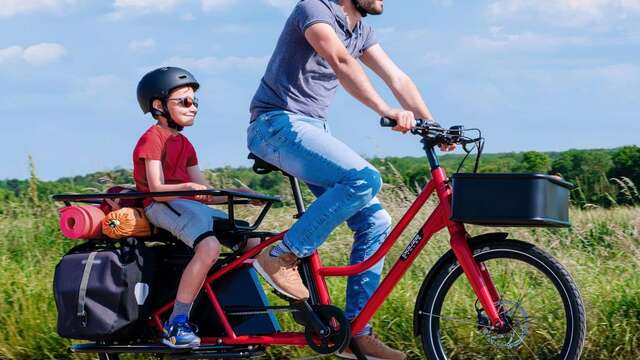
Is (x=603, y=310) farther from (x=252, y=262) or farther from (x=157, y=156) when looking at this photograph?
(x=157, y=156)

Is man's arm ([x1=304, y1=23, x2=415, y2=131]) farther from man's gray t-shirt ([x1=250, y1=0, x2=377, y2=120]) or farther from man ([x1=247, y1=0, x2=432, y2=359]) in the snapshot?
man's gray t-shirt ([x1=250, y1=0, x2=377, y2=120])

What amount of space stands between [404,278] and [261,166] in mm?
1929

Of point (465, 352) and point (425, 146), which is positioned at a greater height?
point (425, 146)

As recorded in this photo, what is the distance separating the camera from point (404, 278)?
6.77m

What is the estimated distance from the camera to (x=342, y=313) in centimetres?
505

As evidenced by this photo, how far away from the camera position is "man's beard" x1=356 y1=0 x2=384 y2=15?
5023 millimetres

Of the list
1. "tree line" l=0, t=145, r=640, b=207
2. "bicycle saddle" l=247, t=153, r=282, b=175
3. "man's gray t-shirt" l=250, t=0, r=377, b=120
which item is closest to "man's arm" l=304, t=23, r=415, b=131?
"man's gray t-shirt" l=250, t=0, r=377, b=120

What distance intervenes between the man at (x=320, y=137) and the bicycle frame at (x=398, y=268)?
158mm

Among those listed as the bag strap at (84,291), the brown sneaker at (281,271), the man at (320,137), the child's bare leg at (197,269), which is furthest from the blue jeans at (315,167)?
the bag strap at (84,291)

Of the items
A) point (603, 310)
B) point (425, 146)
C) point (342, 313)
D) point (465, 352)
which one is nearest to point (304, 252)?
point (342, 313)

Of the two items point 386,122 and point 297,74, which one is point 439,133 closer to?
point 386,122

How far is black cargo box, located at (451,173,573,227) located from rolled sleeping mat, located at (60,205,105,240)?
73.0 inches

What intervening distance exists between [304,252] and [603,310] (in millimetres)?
→ 1855

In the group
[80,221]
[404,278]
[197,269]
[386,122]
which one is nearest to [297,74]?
[386,122]
